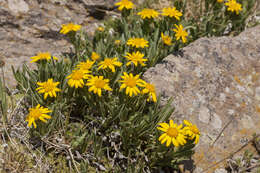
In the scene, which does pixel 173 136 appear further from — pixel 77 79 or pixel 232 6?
pixel 232 6

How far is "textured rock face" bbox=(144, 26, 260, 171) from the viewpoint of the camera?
108 inches

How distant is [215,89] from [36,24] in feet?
10.2

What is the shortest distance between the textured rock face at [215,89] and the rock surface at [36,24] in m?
1.97

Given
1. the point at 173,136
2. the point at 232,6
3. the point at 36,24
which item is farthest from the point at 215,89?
the point at 36,24

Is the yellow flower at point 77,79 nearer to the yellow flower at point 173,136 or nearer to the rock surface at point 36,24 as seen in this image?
the yellow flower at point 173,136

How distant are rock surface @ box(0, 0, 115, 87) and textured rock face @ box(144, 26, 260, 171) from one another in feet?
6.47

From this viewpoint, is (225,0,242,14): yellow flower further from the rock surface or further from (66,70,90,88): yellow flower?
(66,70,90,88): yellow flower

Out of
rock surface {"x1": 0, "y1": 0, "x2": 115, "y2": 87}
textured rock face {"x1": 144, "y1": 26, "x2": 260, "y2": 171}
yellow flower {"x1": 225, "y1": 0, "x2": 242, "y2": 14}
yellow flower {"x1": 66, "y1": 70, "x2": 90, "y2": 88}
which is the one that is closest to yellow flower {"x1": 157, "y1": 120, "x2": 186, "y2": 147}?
textured rock face {"x1": 144, "y1": 26, "x2": 260, "y2": 171}

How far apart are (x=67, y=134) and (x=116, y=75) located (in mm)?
949

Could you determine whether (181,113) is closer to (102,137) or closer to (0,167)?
(102,137)

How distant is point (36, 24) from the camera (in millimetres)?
4023

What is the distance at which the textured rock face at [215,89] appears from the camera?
8.96 feet

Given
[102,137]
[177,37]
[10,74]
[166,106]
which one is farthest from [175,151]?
[10,74]

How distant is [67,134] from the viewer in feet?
8.89
